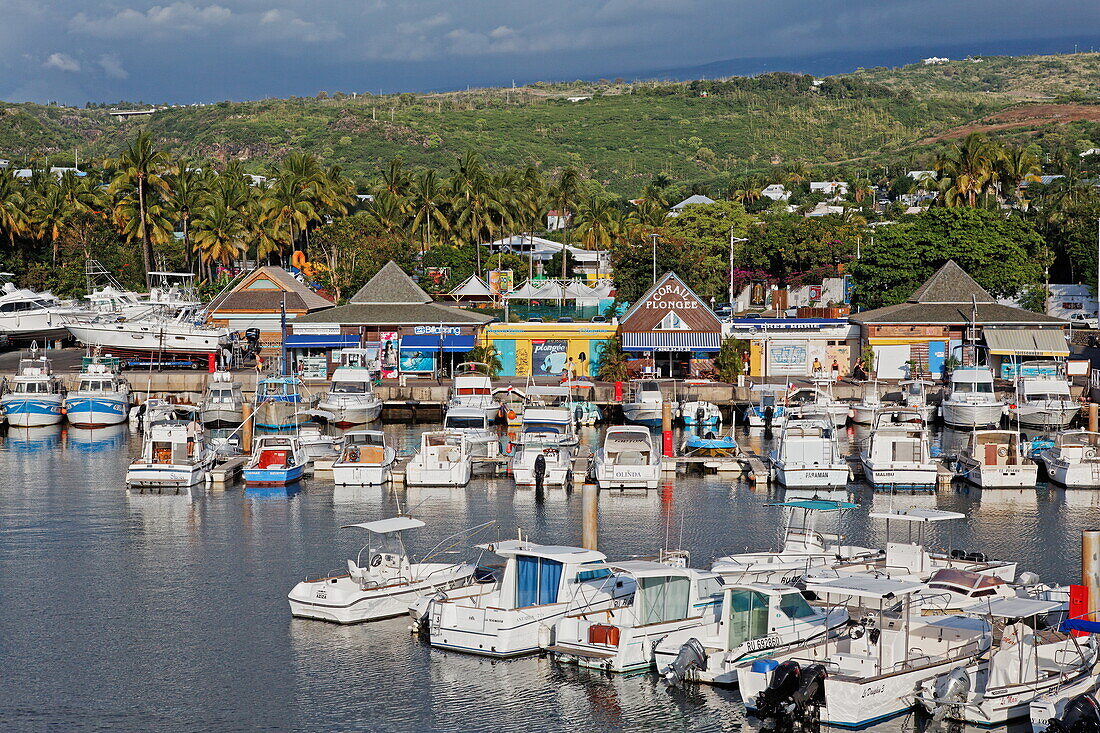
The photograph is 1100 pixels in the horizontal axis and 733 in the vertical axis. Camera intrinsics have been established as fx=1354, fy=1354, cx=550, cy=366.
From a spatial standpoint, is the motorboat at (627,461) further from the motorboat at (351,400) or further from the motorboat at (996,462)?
the motorboat at (351,400)

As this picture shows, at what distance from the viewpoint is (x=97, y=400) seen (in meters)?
60.9

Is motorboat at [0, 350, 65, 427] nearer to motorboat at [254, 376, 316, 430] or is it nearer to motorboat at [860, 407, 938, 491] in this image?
motorboat at [254, 376, 316, 430]

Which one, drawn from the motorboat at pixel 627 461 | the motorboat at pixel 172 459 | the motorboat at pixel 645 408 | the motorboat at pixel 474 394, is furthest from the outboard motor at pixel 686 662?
the motorboat at pixel 645 408

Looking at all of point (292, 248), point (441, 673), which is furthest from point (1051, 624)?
point (292, 248)

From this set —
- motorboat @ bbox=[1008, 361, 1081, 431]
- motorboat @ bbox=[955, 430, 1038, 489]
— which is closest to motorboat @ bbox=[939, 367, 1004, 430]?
motorboat @ bbox=[1008, 361, 1081, 431]

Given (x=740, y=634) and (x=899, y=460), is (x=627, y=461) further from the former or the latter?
(x=740, y=634)

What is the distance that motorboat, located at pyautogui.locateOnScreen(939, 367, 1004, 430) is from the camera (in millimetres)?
58312

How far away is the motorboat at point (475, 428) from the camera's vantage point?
168 feet

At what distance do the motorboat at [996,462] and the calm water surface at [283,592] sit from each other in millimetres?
688

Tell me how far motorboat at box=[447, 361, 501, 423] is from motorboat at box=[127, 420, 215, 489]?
37.1 ft

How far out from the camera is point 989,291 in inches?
3123

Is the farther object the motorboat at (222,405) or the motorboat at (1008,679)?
the motorboat at (222,405)

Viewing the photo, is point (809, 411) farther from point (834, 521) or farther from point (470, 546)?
point (470, 546)

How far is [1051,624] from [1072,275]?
67.7m
